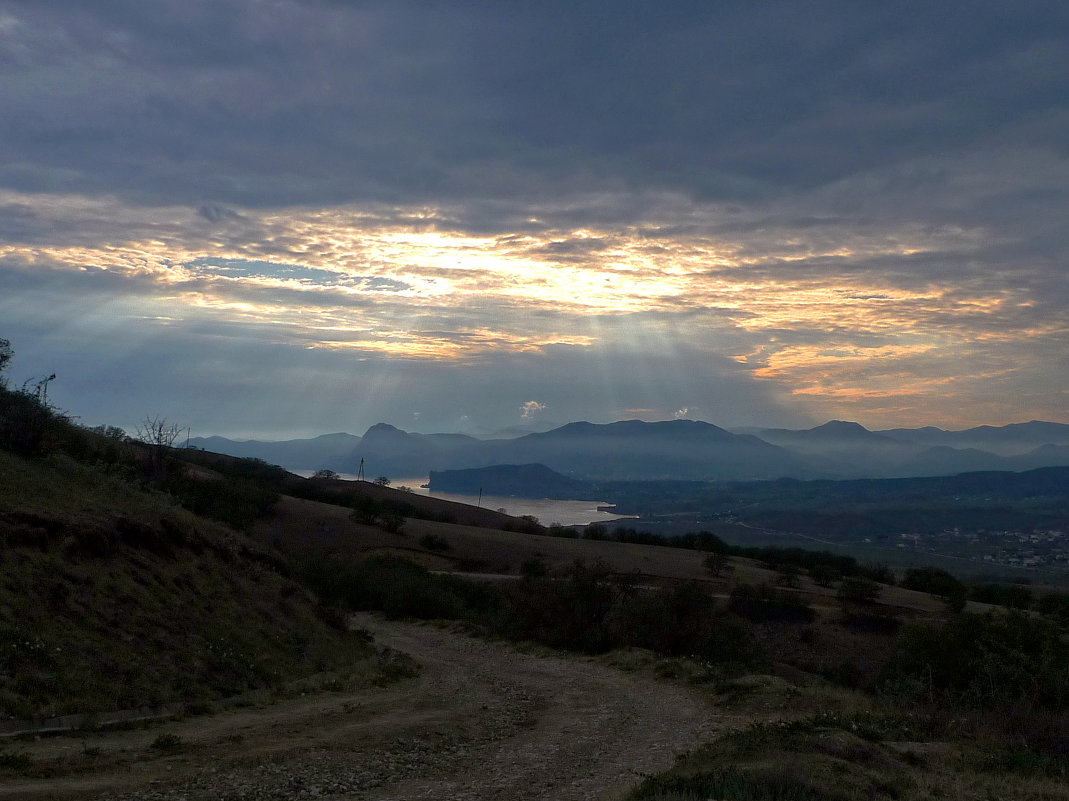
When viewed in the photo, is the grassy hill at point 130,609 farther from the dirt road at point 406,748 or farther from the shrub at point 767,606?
the shrub at point 767,606

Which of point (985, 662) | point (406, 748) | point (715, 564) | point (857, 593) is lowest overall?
point (857, 593)

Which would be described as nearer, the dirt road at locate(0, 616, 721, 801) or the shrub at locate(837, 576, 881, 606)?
the dirt road at locate(0, 616, 721, 801)

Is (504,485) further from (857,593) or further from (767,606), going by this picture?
(767,606)

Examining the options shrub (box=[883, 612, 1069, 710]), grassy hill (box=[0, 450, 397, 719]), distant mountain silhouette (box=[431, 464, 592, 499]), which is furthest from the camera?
distant mountain silhouette (box=[431, 464, 592, 499])

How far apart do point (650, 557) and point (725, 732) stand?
45363mm

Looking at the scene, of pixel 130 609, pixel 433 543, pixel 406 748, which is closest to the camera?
pixel 406 748

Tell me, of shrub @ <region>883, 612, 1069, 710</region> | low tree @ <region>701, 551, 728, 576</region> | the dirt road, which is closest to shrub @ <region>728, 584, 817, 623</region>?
low tree @ <region>701, 551, 728, 576</region>

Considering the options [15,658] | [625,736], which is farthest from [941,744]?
[15,658]

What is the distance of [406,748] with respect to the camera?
10258 mm

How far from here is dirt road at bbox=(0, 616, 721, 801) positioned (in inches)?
320

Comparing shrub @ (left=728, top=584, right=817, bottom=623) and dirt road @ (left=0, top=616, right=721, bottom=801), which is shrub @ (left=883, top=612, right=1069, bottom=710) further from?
shrub @ (left=728, top=584, right=817, bottom=623)

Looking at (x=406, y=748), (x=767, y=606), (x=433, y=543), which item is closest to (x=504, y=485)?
(x=433, y=543)

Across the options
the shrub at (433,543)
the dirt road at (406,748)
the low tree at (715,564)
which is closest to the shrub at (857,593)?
the low tree at (715,564)

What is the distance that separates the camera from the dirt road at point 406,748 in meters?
8.13
